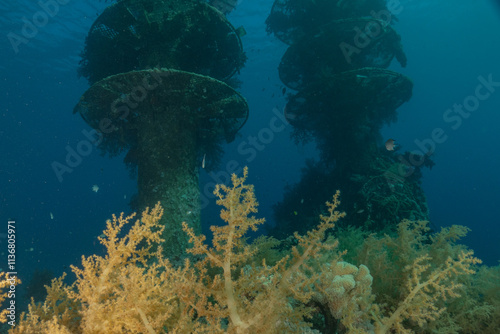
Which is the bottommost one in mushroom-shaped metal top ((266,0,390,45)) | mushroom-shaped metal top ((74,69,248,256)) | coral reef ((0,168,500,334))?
mushroom-shaped metal top ((74,69,248,256))

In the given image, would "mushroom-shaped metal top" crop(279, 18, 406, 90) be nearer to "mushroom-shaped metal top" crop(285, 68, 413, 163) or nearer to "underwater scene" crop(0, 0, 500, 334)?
"underwater scene" crop(0, 0, 500, 334)

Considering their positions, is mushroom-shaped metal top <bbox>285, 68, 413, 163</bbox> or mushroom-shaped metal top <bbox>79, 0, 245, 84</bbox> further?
mushroom-shaped metal top <bbox>285, 68, 413, 163</bbox>

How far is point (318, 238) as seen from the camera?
2.37m

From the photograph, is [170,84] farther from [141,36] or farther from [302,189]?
[302,189]

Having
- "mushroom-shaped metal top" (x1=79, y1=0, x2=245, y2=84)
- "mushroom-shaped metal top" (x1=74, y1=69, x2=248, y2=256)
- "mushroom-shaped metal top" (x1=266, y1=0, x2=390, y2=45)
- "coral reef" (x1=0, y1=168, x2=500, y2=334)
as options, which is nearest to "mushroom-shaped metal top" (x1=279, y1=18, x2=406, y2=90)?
"mushroom-shaped metal top" (x1=266, y1=0, x2=390, y2=45)

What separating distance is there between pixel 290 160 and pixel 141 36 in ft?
388

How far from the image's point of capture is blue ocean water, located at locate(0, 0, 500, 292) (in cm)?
2575

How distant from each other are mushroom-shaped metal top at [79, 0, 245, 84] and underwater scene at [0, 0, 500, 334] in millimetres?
43

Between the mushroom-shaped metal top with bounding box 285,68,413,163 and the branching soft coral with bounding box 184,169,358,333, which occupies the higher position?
the branching soft coral with bounding box 184,169,358,333

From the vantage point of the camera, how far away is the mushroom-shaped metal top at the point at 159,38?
22.0 feet

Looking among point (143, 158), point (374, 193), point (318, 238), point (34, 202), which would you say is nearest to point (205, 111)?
point (143, 158)

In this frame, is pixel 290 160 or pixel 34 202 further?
pixel 290 160

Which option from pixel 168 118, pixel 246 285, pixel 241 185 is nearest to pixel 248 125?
pixel 168 118

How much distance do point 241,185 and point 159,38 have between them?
651 cm
